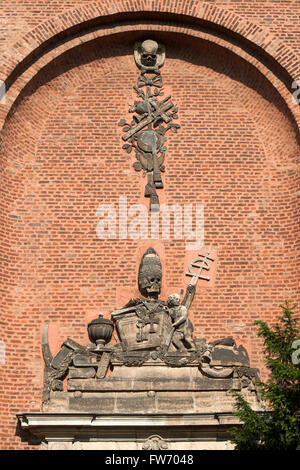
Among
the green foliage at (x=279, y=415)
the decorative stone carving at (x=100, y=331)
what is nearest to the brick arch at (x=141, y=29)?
the decorative stone carving at (x=100, y=331)

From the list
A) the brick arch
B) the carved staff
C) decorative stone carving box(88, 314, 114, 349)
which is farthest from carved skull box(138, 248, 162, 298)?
the brick arch

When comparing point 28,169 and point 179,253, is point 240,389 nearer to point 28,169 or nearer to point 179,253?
point 179,253

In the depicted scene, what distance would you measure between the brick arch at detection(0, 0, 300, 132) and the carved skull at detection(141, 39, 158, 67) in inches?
8.9

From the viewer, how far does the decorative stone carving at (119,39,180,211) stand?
14977mm

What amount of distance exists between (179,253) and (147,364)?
1.93m

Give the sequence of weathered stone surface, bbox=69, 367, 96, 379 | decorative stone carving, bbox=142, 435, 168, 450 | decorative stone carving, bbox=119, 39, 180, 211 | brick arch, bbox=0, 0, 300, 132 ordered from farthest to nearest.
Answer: decorative stone carving, bbox=119, 39, 180, 211 < brick arch, bbox=0, 0, 300, 132 < weathered stone surface, bbox=69, 367, 96, 379 < decorative stone carving, bbox=142, 435, 168, 450

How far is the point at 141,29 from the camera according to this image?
15.4 meters

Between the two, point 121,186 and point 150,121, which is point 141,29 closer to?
point 150,121

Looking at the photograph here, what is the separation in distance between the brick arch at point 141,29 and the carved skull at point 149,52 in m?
0.23

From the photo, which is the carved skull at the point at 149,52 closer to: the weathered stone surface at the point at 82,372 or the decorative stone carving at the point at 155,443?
the weathered stone surface at the point at 82,372

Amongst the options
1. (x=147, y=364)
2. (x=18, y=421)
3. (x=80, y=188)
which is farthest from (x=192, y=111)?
(x=18, y=421)

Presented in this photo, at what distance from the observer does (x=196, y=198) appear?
48.7 ft

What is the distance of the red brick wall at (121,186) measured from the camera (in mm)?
14203

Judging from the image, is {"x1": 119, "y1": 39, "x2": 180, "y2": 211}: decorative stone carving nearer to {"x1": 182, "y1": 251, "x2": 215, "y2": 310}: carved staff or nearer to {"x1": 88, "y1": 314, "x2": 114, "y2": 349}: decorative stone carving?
{"x1": 182, "y1": 251, "x2": 215, "y2": 310}: carved staff
